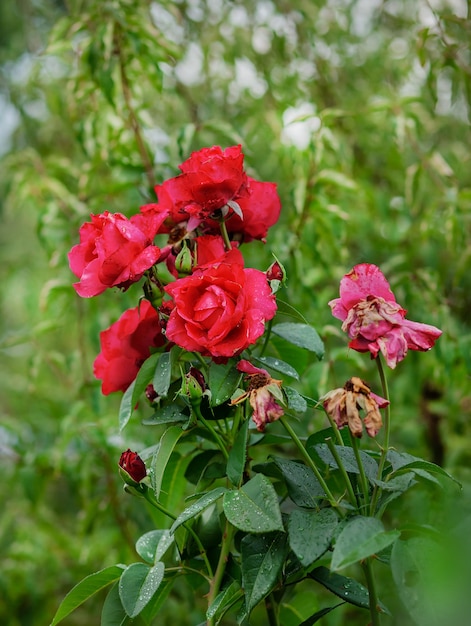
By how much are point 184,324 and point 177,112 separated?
4.77 ft

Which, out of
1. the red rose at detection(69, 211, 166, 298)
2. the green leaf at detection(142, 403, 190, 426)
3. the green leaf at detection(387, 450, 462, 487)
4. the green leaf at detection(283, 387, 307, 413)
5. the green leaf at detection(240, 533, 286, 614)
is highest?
the red rose at detection(69, 211, 166, 298)

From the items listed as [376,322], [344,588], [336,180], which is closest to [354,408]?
[376,322]

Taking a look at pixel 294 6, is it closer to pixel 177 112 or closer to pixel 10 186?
pixel 177 112

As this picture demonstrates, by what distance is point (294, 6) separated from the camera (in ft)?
4.86

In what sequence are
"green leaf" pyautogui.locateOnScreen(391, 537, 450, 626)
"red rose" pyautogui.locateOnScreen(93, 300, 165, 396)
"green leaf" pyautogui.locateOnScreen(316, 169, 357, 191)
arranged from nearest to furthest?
"green leaf" pyautogui.locateOnScreen(391, 537, 450, 626)
"red rose" pyautogui.locateOnScreen(93, 300, 165, 396)
"green leaf" pyautogui.locateOnScreen(316, 169, 357, 191)

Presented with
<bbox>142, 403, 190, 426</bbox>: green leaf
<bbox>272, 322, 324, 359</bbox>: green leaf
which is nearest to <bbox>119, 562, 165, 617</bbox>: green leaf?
<bbox>142, 403, 190, 426</bbox>: green leaf

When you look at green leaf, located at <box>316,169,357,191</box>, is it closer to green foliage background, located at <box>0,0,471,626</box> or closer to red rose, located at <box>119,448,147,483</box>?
green foliage background, located at <box>0,0,471,626</box>

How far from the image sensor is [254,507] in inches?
19.5

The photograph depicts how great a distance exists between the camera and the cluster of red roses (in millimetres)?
526

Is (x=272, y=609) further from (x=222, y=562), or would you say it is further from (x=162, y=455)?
(x=162, y=455)

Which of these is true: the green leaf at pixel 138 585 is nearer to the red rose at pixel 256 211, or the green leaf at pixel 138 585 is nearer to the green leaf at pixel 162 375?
the green leaf at pixel 162 375

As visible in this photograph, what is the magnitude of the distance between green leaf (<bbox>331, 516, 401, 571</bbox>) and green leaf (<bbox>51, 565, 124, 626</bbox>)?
0.78 ft

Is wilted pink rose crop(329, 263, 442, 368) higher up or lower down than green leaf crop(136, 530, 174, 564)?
higher up

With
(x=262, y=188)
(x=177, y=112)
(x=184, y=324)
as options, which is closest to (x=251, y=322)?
(x=184, y=324)
